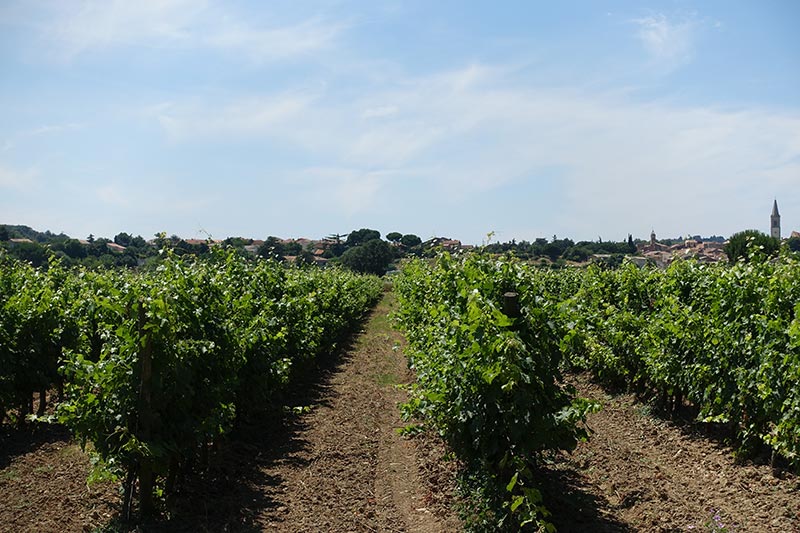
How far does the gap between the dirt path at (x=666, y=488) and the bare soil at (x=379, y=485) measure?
0.02m

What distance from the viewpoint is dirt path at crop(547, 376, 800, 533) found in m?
5.93

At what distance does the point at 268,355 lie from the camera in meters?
9.25

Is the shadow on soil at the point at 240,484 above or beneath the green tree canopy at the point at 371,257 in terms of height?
beneath

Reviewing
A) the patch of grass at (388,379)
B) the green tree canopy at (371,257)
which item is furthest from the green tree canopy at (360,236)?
the patch of grass at (388,379)

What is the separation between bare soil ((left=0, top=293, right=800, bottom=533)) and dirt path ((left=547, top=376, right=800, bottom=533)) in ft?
0.06

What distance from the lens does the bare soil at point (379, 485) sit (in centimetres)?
605

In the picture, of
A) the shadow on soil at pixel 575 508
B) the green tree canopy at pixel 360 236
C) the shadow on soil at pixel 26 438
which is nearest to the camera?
the shadow on soil at pixel 575 508

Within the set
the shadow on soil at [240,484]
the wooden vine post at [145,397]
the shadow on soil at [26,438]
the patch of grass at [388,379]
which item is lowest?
the patch of grass at [388,379]

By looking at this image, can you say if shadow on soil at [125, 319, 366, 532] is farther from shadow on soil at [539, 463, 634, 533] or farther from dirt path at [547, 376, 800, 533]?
dirt path at [547, 376, 800, 533]

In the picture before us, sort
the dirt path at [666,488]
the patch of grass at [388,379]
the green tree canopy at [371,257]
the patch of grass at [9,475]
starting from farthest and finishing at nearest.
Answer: the green tree canopy at [371,257]
the patch of grass at [388,379]
the patch of grass at [9,475]
the dirt path at [666,488]

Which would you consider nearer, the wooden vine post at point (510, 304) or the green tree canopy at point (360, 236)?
the wooden vine post at point (510, 304)

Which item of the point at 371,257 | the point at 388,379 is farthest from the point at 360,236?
the point at 388,379

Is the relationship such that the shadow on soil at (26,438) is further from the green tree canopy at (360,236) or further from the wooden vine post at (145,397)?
the green tree canopy at (360,236)

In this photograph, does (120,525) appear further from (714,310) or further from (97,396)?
(714,310)
